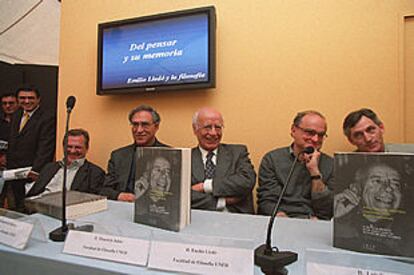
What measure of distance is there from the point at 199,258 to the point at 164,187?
0.31 metres

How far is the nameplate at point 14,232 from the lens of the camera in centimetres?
79

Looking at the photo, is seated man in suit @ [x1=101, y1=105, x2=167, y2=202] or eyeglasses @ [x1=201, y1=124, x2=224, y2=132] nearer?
eyeglasses @ [x1=201, y1=124, x2=224, y2=132]

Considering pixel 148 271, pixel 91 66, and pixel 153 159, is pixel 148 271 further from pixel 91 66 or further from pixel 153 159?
pixel 91 66

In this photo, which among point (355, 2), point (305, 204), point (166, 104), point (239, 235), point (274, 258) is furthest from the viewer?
point (166, 104)

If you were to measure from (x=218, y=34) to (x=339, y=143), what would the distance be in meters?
1.10

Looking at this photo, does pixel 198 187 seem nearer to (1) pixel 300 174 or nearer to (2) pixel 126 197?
(2) pixel 126 197

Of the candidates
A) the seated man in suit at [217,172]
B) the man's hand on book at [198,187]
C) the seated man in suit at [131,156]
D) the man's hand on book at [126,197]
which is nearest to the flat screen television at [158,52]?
the seated man in suit at [131,156]

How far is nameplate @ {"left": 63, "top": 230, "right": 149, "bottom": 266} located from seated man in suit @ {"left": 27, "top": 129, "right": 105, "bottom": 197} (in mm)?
1395

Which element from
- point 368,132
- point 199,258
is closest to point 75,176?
point 199,258

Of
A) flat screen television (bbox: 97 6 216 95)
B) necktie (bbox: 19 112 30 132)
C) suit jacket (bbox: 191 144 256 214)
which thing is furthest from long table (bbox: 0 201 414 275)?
necktie (bbox: 19 112 30 132)

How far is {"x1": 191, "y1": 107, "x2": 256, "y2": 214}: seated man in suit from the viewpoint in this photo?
164cm

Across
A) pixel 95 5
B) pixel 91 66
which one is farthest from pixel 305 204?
pixel 95 5

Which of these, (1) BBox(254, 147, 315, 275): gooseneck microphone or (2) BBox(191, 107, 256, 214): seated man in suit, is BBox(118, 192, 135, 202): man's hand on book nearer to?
(2) BBox(191, 107, 256, 214): seated man in suit

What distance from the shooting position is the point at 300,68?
206 cm
